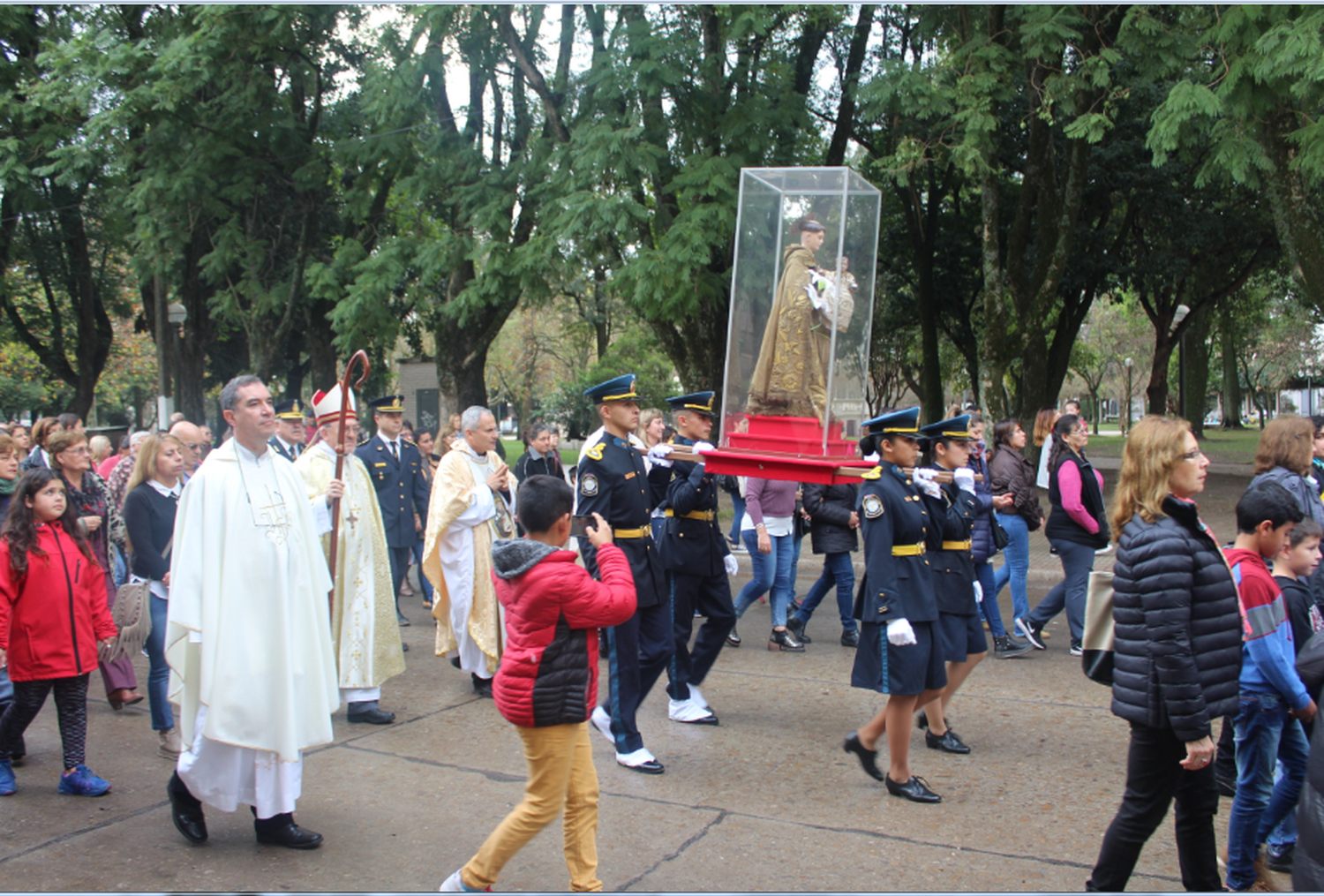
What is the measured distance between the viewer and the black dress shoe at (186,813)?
14.5 ft

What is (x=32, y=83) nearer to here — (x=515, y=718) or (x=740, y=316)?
(x=740, y=316)

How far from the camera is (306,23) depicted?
18547mm

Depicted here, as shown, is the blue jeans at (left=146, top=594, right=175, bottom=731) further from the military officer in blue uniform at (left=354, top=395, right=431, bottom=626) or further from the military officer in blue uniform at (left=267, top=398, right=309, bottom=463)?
the military officer in blue uniform at (left=354, top=395, right=431, bottom=626)

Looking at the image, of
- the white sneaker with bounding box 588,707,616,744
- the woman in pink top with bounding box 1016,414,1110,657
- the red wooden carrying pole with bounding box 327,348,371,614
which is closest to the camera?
the white sneaker with bounding box 588,707,616,744

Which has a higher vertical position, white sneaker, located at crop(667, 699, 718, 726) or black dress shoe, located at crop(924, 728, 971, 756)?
black dress shoe, located at crop(924, 728, 971, 756)

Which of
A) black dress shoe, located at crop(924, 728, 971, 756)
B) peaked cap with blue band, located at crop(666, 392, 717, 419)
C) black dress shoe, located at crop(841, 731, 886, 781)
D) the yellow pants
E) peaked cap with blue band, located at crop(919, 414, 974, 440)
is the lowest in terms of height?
black dress shoe, located at crop(924, 728, 971, 756)

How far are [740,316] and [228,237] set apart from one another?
1572 centimetres

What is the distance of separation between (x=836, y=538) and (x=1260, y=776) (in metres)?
4.50

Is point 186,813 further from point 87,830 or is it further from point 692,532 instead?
point 692,532

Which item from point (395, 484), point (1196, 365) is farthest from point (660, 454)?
point (1196, 365)

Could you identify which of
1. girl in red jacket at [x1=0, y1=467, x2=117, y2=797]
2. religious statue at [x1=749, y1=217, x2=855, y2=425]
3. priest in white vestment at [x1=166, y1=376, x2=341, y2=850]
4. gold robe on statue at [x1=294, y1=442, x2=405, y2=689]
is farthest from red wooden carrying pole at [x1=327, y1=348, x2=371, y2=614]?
religious statue at [x1=749, y1=217, x2=855, y2=425]

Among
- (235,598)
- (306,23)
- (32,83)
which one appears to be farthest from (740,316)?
(32,83)

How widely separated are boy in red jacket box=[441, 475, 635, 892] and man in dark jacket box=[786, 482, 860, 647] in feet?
15.4

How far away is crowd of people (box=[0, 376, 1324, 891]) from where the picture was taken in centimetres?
351
